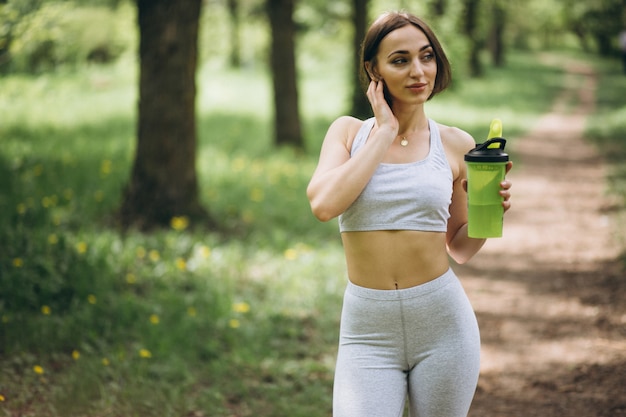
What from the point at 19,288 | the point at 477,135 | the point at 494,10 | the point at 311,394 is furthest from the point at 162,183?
the point at 494,10

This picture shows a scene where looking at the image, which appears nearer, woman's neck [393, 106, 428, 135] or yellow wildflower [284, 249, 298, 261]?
woman's neck [393, 106, 428, 135]

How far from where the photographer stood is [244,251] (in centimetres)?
672

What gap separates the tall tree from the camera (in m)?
6.69

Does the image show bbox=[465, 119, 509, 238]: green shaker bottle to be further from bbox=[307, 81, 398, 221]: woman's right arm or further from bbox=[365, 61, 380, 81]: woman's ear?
bbox=[365, 61, 380, 81]: woman's ear

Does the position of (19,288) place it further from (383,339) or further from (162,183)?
(383,339)

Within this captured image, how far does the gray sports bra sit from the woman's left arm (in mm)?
190

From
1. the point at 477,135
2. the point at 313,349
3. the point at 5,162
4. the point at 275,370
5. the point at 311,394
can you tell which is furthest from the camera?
the point at 477,135

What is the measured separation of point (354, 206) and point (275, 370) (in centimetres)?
259

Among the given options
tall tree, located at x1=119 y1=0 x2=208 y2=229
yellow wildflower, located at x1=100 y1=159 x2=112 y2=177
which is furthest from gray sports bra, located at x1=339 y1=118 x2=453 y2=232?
yellow wildflower, located at x1=100 y1=159 x2=112 y2=177

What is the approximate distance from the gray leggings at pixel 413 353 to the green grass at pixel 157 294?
184 centimetres

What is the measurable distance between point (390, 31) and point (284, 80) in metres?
9.74

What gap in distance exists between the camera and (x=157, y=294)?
17.6 ft

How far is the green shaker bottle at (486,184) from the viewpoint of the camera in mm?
2396

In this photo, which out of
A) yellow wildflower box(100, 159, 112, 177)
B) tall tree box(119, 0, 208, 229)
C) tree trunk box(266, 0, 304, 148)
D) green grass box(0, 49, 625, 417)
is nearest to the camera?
green grass box(0, 49, 625, 417)
